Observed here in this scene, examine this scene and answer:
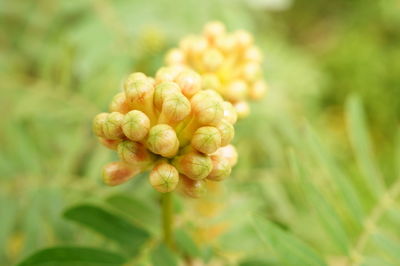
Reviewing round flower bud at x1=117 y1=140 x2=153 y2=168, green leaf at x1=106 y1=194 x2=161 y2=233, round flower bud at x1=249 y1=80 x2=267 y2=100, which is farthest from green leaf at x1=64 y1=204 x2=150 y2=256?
round flower bud at x1=249 y1=80 x2=267 y2=100

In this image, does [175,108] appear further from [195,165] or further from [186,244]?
[186,244]

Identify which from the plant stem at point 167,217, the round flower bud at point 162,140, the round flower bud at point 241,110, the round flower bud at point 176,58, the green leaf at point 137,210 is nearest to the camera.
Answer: the round flower bud at point 162,140

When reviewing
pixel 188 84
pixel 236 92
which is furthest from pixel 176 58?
pixel 188 84

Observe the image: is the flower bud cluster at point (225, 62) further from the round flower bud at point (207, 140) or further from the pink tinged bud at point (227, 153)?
the round flower bud at point (207, 140)

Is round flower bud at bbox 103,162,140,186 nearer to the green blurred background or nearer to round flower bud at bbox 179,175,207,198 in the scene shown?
round flower bud at bbox 179,175,207,198

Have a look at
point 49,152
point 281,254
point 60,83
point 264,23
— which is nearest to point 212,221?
point 281,254

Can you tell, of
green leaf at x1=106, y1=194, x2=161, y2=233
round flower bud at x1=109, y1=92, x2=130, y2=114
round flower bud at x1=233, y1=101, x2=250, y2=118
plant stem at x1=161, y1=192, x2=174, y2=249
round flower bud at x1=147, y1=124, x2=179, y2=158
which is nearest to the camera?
round flower bud at x1=147, y1=124, x2=179, y2=158

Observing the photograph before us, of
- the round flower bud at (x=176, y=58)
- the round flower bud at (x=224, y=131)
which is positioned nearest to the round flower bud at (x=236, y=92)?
the round flower bud at (x=176, y=58)
